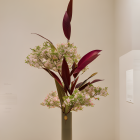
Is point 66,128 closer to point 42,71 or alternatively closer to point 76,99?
point 76,99

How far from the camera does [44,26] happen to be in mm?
2385

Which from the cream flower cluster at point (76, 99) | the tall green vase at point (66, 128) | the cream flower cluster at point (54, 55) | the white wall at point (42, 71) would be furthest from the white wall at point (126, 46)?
the cream flower cluster at point (54, 55)

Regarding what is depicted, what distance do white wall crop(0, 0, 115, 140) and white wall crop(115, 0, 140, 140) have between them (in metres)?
0.14

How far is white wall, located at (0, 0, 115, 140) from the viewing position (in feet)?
7.55

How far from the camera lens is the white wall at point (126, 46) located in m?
1.61

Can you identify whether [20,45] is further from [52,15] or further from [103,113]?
[103,113]

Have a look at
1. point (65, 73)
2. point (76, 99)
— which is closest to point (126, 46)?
point (65, 73)

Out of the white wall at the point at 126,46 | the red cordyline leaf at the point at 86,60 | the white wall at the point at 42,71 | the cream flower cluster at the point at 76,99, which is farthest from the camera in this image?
the white wall at the point at 42,71

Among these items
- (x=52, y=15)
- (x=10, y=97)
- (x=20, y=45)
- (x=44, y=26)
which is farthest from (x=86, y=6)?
(x=10, y=97)

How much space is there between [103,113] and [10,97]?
4.55 feet

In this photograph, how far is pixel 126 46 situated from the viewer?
1872 mm

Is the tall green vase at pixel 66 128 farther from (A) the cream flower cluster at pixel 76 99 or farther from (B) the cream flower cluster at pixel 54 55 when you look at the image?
(B) the cream flower cluster at pixel 54 55

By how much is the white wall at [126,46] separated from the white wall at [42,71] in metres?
0.14

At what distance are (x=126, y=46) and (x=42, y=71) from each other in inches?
48.3
